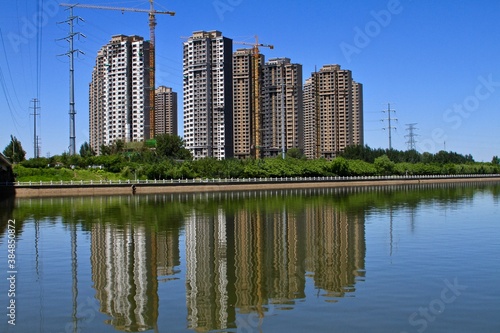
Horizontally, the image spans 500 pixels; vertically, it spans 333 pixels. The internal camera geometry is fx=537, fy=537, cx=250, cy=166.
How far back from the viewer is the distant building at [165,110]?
149 metres

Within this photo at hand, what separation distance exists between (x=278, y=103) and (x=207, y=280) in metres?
122

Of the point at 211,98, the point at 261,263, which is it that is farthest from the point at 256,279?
the point at 211,98

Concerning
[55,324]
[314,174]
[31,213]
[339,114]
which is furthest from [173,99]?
[55,324]

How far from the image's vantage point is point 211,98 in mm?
122938

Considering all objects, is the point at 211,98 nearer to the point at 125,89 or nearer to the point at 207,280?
the point at 125,89

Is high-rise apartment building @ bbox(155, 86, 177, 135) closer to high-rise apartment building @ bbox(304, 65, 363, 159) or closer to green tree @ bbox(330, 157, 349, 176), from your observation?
high-rise apartment building @ bbox(304, 65, 363, 159)

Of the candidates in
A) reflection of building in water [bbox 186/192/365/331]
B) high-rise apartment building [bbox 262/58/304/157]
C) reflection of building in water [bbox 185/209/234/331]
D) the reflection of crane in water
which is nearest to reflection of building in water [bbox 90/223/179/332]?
the reflection of crane in water

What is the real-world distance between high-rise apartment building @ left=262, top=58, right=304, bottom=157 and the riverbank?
132ft

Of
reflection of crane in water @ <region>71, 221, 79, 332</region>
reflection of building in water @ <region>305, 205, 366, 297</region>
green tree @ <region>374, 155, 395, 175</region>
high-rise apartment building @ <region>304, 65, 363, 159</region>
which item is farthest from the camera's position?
high-rise apartment building @ <region>304, 65, 363, 159</region>

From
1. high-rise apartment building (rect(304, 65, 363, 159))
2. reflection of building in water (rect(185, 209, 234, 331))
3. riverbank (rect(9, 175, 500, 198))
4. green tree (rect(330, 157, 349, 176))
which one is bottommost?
reflection of building in water (rect(185, 209, 234, 331))

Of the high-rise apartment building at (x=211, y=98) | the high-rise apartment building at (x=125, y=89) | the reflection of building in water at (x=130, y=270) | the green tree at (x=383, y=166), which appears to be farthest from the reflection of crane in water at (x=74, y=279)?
the high-rise apartment building at (x=125, y=89)

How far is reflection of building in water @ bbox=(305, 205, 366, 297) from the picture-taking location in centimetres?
1476

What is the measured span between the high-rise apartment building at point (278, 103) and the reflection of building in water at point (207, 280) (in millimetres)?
110207

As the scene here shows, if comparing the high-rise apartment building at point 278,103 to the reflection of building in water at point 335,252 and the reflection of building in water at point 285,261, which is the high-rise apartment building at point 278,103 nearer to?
the reflection of building in water at point 335,252
